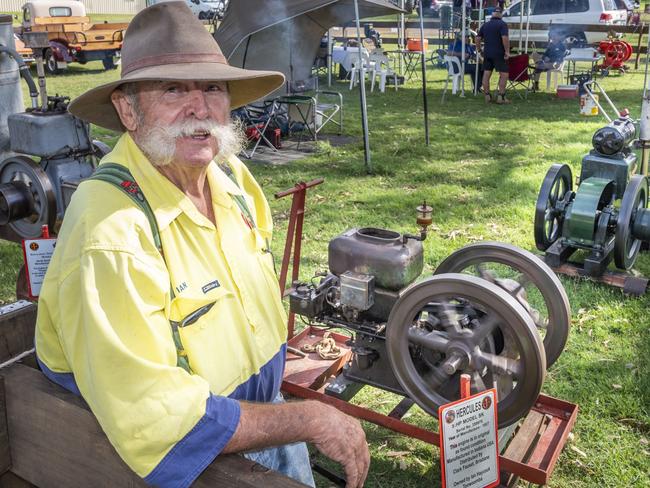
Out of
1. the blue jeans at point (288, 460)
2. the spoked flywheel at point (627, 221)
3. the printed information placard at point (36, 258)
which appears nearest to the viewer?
the blue jeans at point (288, 460)

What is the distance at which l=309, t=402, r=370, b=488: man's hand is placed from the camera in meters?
1.58

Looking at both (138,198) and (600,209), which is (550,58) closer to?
(600,209)

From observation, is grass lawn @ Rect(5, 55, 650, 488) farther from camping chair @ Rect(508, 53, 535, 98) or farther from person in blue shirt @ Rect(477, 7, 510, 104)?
camping chair @ Rect(508, 53, 535, 98)

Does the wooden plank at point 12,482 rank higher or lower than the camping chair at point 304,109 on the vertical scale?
higher

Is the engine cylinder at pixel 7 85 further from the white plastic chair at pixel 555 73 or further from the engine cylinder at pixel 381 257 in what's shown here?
the white plastic chair at pixel 555 73

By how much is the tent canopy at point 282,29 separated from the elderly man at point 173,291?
21.3 ft

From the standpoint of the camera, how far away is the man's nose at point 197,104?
185 centimetres

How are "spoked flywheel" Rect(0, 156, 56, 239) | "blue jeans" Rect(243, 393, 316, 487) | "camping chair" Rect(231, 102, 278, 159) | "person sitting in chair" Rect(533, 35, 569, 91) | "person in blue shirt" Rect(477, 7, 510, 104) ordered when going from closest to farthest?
"blue jeans" Rect(243, 393, 316, 487), "spoked flywheel" Rect(0, 156, 56, 239), "camping chair" Rect(231, 102, 278, 159), "person in blue shirt" Rect(477, 7, 510, 104), "person sitting in chair" Rect(533, 35, 569, 91)

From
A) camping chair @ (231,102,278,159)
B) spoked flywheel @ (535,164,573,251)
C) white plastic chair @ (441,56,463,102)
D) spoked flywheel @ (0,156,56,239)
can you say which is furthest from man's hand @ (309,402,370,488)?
white plastic chair @ (441,56,463,102)

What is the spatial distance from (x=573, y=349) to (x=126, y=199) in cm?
309

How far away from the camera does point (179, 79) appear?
65.6 inches

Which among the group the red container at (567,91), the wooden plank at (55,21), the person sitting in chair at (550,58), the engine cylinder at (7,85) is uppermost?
the wooden plank at (55,21)

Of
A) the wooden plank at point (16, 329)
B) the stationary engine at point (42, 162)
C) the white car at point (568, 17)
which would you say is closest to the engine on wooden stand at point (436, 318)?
the wooden plank at point (16, 329)

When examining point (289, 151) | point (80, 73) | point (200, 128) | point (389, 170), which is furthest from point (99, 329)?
point (80, 73)
